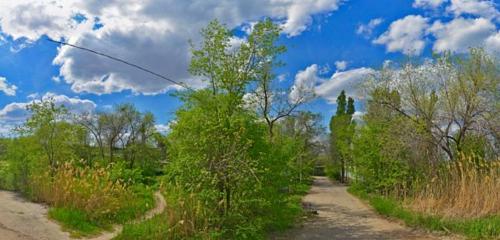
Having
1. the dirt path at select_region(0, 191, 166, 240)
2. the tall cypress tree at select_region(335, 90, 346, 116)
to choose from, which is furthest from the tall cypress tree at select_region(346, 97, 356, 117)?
the dirt path at select_region(0, 191, 166, 240)

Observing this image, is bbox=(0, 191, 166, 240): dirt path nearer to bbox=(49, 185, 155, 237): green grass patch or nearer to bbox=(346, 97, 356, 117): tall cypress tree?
bbox=(49, 185, 155, 237): green grass patch

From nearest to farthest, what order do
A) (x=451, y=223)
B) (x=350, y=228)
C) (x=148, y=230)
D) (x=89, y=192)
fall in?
(x=148, y=230), (x=451, y=223), (x=89, y=192), (x=350, y=228)

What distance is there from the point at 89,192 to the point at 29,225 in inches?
87.2

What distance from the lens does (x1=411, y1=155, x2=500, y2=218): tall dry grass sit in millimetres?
11547

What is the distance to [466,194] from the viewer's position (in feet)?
40.3

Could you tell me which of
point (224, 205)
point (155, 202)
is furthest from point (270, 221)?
point (155, 202)

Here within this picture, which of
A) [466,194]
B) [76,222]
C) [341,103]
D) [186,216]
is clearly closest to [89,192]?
[76,222]

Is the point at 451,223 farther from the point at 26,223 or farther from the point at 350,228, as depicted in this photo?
the point at 26,223

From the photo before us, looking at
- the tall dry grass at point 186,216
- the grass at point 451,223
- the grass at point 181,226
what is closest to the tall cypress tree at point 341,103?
the grass at point 451,223

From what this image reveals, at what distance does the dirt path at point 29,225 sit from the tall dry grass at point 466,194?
25.5ft

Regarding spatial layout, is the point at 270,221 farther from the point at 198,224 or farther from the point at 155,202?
the point at 155,202

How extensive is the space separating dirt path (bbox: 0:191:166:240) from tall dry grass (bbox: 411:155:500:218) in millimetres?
7763

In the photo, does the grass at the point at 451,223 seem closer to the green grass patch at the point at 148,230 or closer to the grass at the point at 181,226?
the grass at the point at 181,226

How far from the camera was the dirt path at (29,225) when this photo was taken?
9914mm
